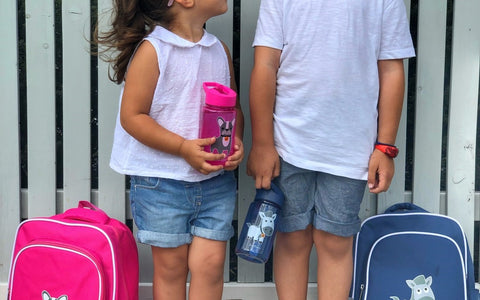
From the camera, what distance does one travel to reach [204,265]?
86.8 inches

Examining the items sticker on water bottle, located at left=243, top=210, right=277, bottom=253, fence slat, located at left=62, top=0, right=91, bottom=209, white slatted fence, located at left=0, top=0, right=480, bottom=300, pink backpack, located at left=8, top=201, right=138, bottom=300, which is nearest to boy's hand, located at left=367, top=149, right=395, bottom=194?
sticker on water bottle, located at left=243, top=210, right=277, bottom=253

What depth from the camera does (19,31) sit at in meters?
2.67

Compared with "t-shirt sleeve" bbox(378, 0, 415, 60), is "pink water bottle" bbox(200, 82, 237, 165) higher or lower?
lower

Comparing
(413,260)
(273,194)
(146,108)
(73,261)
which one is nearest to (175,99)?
(146,108)

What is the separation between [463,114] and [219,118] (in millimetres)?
1172

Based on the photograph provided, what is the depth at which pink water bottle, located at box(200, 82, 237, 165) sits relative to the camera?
1.99 metres

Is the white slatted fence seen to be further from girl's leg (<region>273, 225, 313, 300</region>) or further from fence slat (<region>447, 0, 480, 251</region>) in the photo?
girl's leg (<region>273, 225, 313, 300</region>)

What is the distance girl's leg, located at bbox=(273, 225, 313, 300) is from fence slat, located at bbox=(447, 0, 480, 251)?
724 mm

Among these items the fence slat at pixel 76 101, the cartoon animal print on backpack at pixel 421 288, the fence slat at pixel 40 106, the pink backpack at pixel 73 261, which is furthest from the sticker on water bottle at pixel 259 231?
the fence slat at pixel 40 106

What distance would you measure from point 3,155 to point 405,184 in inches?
66.6

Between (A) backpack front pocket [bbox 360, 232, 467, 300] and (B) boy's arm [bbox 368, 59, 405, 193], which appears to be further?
(A) backpack front pocket [bbox 360, 232, 467, 300]

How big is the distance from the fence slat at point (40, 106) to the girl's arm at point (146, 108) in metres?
0.66

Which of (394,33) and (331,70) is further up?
(394,33)

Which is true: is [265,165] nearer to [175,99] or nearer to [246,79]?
[175,99]
